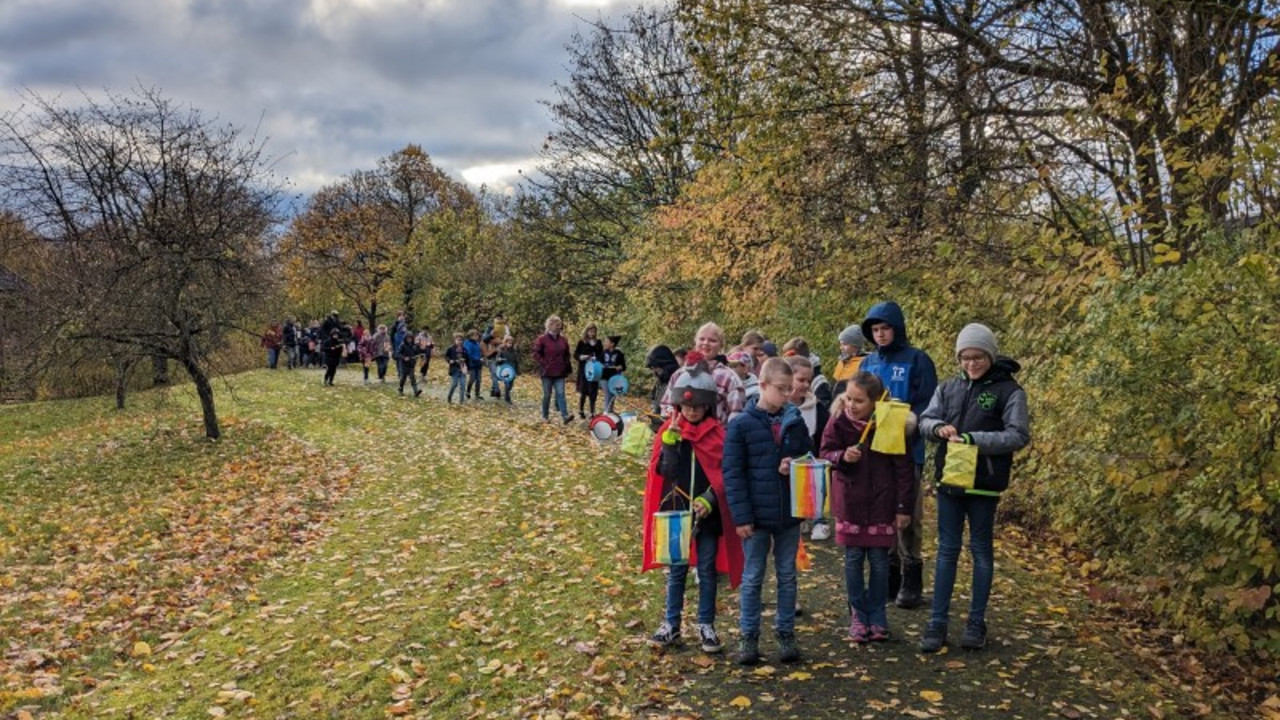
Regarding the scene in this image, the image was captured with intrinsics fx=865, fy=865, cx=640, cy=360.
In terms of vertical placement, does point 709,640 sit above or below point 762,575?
below

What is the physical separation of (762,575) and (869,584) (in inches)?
31.1

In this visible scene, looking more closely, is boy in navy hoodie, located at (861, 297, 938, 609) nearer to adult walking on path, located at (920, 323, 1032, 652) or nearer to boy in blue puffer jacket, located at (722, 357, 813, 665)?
adult walking on path, located at (920, 323, 1032, 652)

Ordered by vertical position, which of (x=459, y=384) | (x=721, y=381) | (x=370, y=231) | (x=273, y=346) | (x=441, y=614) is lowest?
(x=441, y=614)

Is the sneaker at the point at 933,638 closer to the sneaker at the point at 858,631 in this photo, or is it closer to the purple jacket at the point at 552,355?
the sneaker at the point at 858,631

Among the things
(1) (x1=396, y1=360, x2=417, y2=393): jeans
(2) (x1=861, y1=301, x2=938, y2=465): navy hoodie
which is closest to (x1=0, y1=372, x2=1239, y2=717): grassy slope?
(2) (x1=861, y1=301, x2=938, y2=465): navy hoodie

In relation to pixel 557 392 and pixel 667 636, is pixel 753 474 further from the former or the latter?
pixel 557 392

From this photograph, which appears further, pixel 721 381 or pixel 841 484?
pixel 721 381

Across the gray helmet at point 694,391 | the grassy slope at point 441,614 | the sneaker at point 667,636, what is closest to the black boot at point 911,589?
the grassy slope at point 441,614

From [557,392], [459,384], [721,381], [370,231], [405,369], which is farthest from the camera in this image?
[370,231]

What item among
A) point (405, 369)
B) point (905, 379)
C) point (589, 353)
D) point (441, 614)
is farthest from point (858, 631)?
point (405, 369)

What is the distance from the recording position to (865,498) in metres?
5.47

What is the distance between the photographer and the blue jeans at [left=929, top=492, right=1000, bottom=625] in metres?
5.32

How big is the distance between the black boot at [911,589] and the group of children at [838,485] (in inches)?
23.2

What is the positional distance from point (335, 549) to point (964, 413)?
744 cm
